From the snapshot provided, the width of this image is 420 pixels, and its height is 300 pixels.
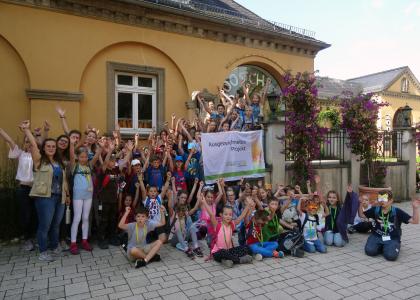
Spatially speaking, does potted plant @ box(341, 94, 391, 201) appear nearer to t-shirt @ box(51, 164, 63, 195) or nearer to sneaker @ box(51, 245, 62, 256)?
t-shirt @ box(51, 164, 63, 195)

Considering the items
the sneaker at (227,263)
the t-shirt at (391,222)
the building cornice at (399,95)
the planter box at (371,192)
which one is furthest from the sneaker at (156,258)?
the building cornice at (399,95)

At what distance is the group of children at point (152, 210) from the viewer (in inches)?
204

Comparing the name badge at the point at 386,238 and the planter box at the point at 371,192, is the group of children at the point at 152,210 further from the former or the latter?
the planter box at the point at 371,192

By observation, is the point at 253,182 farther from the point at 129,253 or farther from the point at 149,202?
the point at 129,253

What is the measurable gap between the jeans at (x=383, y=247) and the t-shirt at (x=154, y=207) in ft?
12.2

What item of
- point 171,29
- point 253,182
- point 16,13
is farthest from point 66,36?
point 253,182

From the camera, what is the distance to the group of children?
517cm

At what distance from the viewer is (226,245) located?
209 inches

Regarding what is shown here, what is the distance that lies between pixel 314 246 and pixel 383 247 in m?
1.15

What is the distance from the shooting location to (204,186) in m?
7.18

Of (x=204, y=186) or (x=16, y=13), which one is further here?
(x=16, y=13)

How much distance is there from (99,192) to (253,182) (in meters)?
3.94

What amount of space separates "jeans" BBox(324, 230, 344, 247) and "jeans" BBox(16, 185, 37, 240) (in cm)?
544

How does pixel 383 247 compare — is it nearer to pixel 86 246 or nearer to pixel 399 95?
pixel 86 246
